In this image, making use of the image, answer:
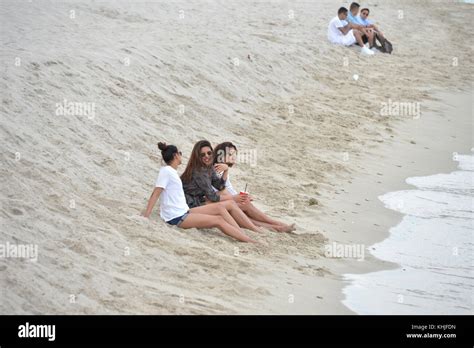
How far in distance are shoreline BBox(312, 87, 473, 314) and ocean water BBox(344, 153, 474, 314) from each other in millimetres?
157

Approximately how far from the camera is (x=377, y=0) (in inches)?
961

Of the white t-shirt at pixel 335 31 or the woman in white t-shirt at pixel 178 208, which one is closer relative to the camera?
the woman in white t-shirt at pixel 178 208

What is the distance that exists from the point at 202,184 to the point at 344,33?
10.6m

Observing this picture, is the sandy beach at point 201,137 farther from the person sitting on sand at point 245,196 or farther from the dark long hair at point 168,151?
the dark long hair at point 168,151

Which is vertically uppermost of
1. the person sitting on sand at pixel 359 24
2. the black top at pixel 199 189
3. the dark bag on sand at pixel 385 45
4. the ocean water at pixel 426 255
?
the person sitting on sand at pixel 359 24

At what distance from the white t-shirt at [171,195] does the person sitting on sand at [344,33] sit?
1067 cm

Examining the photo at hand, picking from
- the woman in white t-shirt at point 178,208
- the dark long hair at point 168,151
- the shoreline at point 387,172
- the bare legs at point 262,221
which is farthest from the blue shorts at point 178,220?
the shoreline at point 387,172

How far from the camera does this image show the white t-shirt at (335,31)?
19.2 m

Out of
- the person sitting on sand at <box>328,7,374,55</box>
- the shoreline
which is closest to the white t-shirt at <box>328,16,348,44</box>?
the person sitting on sand at <box>328,7,374,55</box>

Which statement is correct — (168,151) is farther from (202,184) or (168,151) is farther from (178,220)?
(178,220)

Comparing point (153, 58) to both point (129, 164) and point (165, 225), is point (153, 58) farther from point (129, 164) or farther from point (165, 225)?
point (165, 225)

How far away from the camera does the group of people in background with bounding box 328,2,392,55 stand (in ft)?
63.1
